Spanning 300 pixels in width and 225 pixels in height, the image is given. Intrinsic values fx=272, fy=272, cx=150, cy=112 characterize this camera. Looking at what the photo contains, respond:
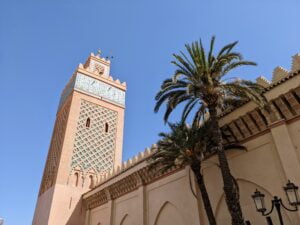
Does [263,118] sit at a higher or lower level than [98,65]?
lower

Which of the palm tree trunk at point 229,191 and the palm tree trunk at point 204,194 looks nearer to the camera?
the palm tree trunk at point 229,191

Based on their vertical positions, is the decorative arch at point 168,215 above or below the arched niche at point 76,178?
below

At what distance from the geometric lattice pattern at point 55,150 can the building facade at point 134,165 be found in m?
0.04

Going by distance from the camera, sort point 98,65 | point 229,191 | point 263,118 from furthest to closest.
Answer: point 98,65 → point 263,118 → point 229,191

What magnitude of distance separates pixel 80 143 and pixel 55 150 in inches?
63.9

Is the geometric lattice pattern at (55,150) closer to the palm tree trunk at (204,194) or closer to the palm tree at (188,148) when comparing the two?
the palm tree at (188,148)

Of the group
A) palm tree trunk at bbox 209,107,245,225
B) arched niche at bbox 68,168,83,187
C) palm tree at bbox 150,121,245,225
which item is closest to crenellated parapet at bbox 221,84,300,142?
palm tree at bbox 150,121,245,225

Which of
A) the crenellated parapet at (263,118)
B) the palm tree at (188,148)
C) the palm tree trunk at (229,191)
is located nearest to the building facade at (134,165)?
the crenellated parapet at (263,118)

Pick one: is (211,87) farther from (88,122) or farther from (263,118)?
(88,122)

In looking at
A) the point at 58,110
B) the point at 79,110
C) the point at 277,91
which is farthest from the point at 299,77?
the point at 58,110

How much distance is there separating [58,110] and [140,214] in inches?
415

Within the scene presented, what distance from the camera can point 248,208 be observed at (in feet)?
21.8

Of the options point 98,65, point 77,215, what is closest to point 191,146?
point 77,215

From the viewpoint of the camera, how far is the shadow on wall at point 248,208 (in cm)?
625
